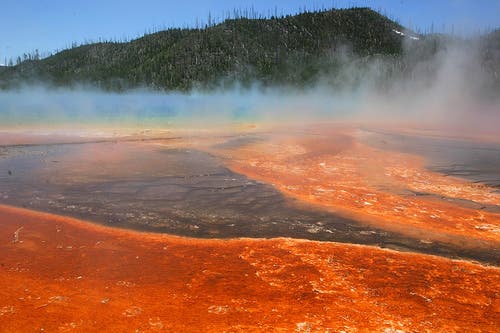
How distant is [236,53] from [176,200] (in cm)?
5896

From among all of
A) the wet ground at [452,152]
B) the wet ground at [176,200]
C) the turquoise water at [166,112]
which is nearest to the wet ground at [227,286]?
the wet ground at [176,200]

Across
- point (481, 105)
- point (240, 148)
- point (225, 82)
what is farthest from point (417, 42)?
point (240, 148)

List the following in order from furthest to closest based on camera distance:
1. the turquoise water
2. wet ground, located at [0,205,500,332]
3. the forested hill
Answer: the forested hill → the turquoise water → wet ground, located at [0,205,500,332]

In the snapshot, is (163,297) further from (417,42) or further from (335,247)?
(417,42)

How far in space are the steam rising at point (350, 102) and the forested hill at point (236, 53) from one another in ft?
10.3

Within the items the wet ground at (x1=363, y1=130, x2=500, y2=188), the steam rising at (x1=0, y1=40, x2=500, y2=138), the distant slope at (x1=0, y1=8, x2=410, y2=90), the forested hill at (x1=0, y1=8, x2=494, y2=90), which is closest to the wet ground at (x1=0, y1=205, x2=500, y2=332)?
the wet ground at (x1=363, y1=130, x2=500, y2=188)

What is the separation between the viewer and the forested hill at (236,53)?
58.2 meters

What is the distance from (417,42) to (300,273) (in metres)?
63.5

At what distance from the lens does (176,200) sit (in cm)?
597

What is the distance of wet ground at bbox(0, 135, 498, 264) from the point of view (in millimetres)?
4727

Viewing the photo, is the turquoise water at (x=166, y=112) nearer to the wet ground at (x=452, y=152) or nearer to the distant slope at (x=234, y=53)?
the distant slope at (x=234, y=53)

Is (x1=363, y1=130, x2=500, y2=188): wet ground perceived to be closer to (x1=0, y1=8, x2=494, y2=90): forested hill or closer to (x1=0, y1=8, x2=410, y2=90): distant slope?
(x1=0, y1=8, x2=494, y2=90): forested hill

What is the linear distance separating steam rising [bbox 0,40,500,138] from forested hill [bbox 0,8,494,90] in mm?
3127

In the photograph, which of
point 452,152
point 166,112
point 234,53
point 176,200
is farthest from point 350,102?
point 176,200
